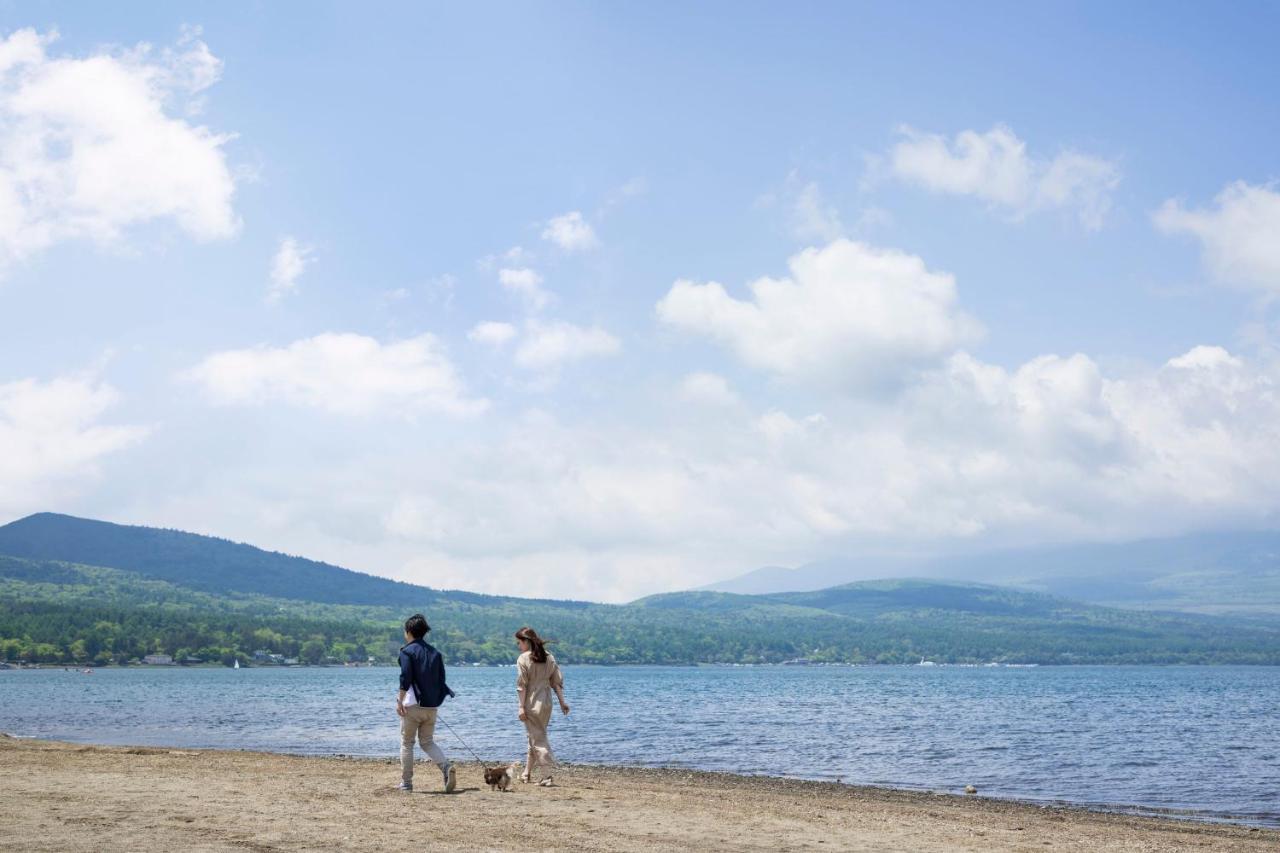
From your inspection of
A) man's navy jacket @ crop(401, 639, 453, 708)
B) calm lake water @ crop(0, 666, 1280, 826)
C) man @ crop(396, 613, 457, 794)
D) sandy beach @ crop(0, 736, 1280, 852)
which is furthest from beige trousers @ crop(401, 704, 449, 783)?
calm lake water @ crop(0, 666, 1280, 826)

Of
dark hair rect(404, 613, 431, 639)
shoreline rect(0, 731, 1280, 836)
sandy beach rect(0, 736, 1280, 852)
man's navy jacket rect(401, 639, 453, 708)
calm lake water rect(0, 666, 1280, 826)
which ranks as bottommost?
calm lake water rect(0, 666, 1280, 826)

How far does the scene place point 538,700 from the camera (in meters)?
20.0

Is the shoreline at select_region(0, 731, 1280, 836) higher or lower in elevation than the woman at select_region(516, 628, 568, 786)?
lower

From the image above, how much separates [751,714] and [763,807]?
5056 cm

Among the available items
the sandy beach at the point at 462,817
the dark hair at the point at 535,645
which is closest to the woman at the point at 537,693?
the dark hair at the point at 535,645

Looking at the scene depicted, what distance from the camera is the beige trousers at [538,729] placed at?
20000 mm

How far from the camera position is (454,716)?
64312 millimetres

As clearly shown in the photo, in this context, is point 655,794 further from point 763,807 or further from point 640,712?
point 640,712

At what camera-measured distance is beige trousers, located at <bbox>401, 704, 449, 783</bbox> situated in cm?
1778

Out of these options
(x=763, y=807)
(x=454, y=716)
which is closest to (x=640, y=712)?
(x=454, y=716)

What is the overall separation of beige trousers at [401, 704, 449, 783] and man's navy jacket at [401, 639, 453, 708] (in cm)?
16

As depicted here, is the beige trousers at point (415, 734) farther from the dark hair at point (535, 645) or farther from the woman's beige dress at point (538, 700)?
the dark hair at point (535, 645)

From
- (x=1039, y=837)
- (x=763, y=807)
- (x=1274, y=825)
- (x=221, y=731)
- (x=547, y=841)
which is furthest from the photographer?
(x=221, y=731)

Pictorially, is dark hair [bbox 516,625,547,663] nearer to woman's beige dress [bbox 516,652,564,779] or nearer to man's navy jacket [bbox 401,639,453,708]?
woman's beige dress [bbox 516,652,564,779]
